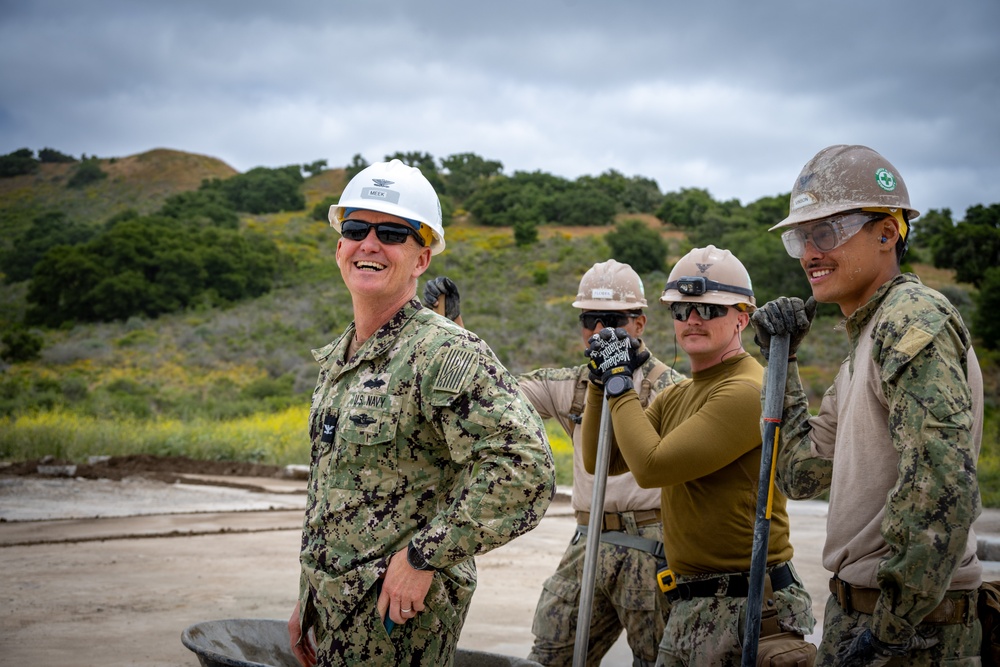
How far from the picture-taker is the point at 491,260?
181ft

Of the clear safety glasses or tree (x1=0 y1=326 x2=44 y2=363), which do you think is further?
tree (x1=0 y1=326 x2=44 y2=363)

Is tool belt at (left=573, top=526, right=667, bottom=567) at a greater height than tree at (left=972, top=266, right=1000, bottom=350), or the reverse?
tree at (left=972, top=266, right=1000, bottom=350)

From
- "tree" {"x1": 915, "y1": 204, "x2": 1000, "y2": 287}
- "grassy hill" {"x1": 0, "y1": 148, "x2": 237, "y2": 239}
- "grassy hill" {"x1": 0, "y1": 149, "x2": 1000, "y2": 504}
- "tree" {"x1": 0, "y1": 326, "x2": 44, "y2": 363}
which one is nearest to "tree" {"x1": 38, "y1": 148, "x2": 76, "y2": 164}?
"grassy hill" {"x1": 0, "y1": 148, "x2": 237, "y2": 239}

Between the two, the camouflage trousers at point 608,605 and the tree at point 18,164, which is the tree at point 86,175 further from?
the camouflage trousers at point 608,605

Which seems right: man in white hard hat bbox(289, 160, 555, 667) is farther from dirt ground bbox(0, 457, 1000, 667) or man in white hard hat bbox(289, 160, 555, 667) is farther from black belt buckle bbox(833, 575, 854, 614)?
dirt ground bbox(0, 457, 1000, 667)

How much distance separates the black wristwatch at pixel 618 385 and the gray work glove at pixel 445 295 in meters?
1.29

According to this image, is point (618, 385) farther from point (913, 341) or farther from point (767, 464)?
point (913, 341)

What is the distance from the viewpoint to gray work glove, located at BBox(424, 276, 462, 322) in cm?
470

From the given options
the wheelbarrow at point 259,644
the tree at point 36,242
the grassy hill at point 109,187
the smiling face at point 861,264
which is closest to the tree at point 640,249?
the tree at point 36,242

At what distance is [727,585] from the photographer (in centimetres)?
343

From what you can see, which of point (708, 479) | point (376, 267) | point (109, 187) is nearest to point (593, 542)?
point (708, 479)

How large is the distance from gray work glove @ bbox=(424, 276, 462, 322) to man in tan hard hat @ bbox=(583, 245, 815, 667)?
1.22 metres

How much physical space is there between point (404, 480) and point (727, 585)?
1.35 meters

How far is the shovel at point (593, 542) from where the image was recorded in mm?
3910
